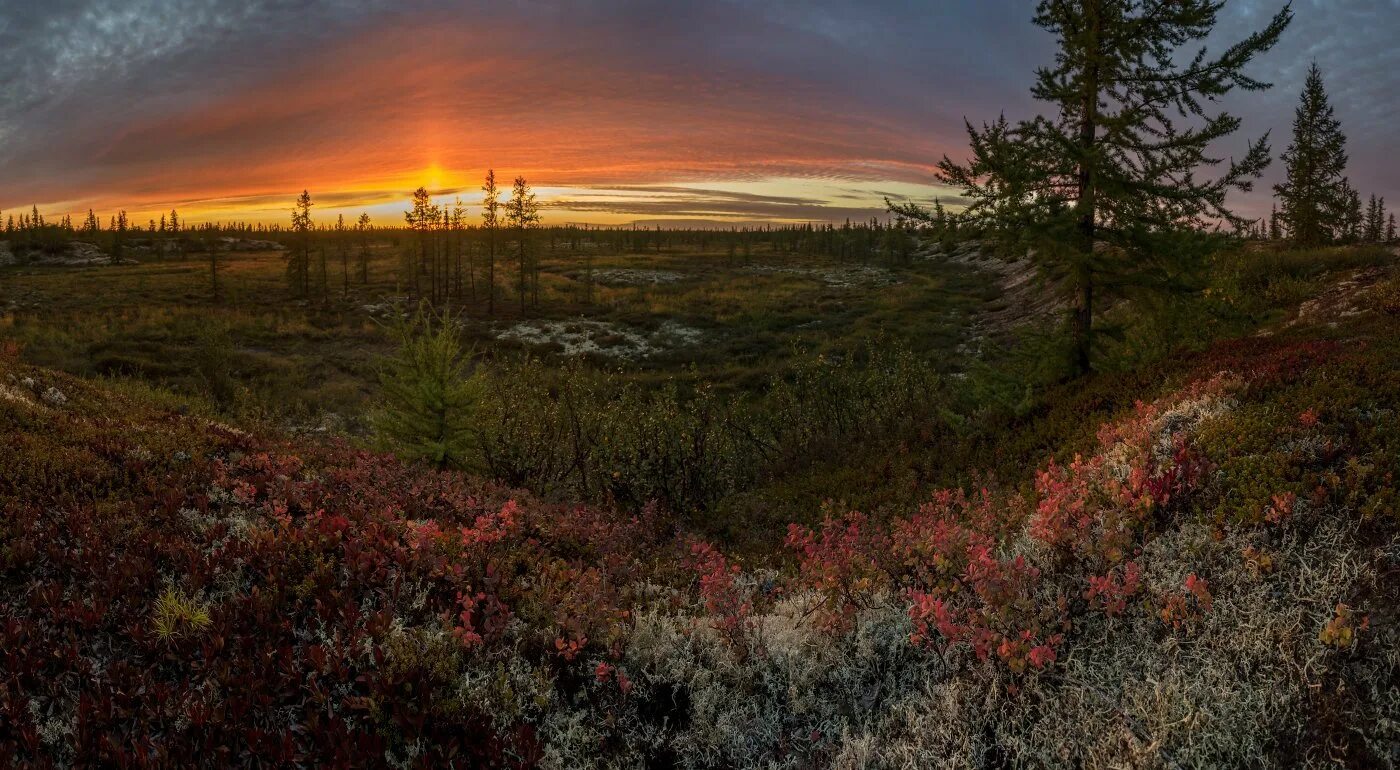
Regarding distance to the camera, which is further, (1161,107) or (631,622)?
(1161,107)

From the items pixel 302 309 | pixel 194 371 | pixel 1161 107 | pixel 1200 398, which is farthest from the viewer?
pixel 302 309

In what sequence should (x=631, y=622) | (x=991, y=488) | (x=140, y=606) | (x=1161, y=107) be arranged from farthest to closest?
(x=1161, y=107)
(x=991, y=488)
(x=631, y=622)
(x=140, y=606)

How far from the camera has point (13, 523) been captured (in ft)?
17.2

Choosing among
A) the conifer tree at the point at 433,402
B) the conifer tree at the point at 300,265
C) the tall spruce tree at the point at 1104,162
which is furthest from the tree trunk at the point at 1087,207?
the conifer tree at the point at 300,265

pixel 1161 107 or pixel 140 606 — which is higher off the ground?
pixel 1161 107

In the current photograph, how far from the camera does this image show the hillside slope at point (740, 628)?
363 centimetres

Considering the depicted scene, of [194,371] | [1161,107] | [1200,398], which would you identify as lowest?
[194,371]

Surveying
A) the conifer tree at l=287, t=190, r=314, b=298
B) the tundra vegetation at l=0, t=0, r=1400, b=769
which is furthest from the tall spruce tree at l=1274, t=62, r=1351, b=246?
the conifer tree at l=287, t=190, r=314, b=298

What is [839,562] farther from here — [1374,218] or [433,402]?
[1374,218]

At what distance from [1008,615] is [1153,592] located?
1.00m

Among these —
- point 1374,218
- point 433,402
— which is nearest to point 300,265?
point 433,402

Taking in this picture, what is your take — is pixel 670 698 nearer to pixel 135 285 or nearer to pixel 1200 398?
pixel 1200 398

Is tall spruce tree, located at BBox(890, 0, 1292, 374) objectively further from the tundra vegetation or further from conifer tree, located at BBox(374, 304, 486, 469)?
conifer tree, located at BBox(374, 304, 486, 469)

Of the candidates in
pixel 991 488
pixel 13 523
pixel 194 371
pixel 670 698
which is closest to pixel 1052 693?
pixel 670 698
